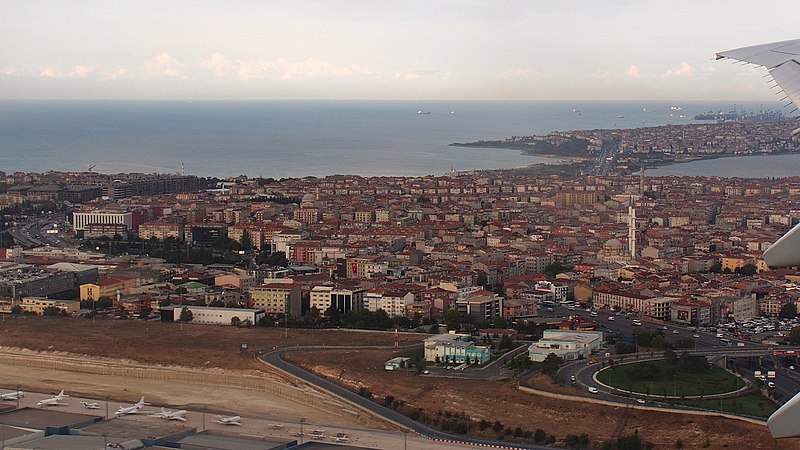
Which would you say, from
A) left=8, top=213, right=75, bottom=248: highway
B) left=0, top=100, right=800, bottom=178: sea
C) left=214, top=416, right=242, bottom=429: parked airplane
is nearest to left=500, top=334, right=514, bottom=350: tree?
left=214, top=416, right=242, bottom=429: parked airplane

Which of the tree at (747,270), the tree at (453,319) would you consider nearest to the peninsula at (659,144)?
the tree at (747,270)

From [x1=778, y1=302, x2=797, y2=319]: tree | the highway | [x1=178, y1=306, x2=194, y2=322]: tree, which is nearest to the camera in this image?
[x1=178, y1=306, x2=194, y2=322]: tree

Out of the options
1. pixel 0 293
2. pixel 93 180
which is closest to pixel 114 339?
pixel 0 293

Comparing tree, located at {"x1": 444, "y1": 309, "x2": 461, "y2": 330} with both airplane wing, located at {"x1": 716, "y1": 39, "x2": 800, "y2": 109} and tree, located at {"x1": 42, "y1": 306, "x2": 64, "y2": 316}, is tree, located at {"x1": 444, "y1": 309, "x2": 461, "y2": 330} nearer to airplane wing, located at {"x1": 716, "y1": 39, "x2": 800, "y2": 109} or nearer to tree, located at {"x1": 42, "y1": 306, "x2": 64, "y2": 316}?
tree, located at {"x1": 42, "y1": 306, "x2": 64, "y2": 316}

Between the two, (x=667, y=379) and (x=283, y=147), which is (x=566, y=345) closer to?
(x=667, y=379)

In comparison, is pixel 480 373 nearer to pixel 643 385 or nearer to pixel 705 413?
pixel 643 385

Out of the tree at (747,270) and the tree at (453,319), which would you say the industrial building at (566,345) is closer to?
the tree at (453,319)
